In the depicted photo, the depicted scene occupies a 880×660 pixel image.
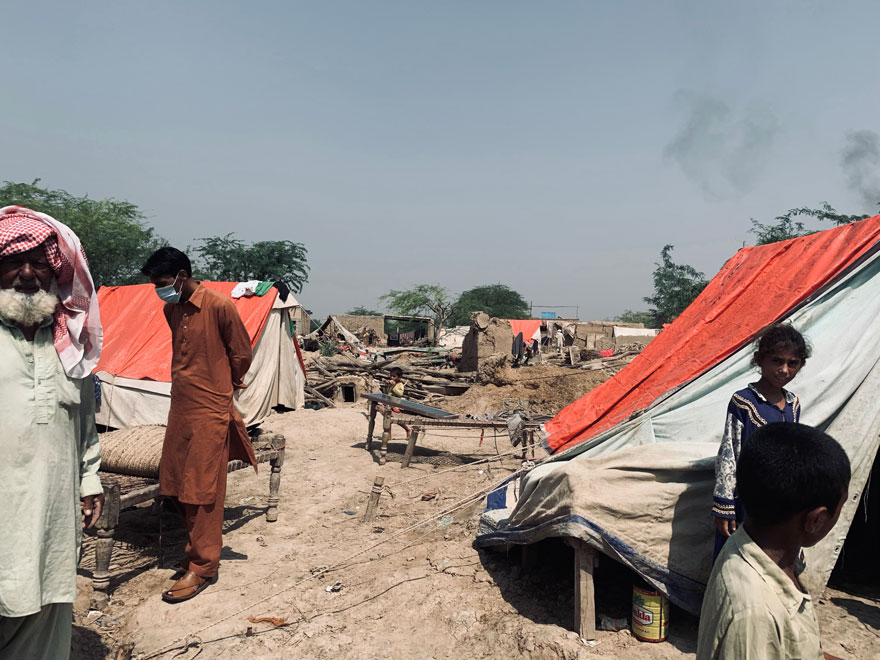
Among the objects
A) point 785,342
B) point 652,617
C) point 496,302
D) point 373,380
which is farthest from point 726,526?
point 496,302

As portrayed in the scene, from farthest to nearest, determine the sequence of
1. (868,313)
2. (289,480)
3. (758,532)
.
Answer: (289,480) < (868,313) < (758,532)

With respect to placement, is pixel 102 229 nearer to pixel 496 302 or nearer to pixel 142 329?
pixel 142 329

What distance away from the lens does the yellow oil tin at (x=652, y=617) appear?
286cm

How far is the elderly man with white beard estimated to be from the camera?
181 centimetres

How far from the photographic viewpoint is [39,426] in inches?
74.1

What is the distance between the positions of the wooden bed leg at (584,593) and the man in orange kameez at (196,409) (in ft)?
7.47

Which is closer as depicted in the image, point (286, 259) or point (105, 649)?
point (105, 649)

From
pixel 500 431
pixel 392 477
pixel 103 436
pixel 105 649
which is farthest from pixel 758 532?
pixel 500 431

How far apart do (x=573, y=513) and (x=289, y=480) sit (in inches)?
172

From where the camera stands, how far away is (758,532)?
4.00ft

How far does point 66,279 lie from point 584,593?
2.81m

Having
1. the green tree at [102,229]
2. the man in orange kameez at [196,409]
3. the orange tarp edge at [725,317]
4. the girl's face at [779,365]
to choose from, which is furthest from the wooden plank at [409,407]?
the green tree at [102,229]

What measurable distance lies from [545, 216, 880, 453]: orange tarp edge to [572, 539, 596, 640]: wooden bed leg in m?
1.24

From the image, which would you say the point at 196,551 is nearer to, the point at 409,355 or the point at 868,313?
the point at 868,313
